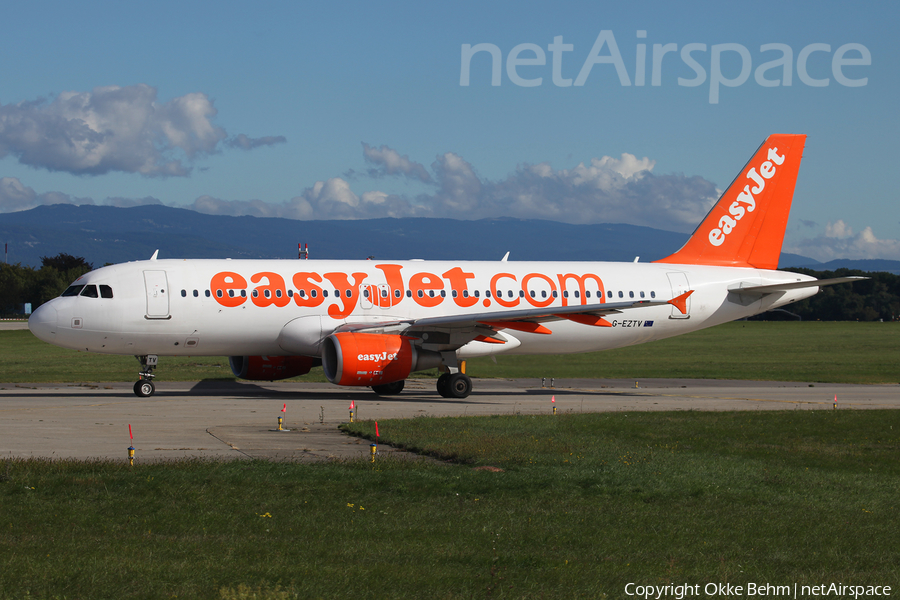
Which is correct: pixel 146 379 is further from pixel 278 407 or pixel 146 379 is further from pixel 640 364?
pixel 640 364

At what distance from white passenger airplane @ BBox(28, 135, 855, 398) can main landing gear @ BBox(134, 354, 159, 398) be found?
0.16ft

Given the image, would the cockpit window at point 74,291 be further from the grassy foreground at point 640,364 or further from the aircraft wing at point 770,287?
the aircraft wing at point 770,287

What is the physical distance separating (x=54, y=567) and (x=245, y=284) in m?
20.4

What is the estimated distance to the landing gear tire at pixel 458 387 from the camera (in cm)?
2898

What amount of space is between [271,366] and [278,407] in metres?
5.75

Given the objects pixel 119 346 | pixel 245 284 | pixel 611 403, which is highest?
pixel 245 284

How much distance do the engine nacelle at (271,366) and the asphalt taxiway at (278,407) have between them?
634 mm

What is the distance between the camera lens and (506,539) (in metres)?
9.92

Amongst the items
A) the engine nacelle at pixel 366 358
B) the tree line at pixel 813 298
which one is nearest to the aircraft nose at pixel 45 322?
the engine nacelle at pixel 366 358

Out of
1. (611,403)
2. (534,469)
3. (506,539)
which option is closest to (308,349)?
(611,403)

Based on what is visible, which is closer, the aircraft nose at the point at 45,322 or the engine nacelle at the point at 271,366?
the aircraft nose at the point at 45,322

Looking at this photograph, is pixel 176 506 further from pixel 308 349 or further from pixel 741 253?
pixel 741 253

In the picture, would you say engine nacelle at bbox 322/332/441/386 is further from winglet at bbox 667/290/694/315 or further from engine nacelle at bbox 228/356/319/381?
winglet at bbox 667/290/694/315

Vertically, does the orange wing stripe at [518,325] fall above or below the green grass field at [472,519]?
Answer: above
